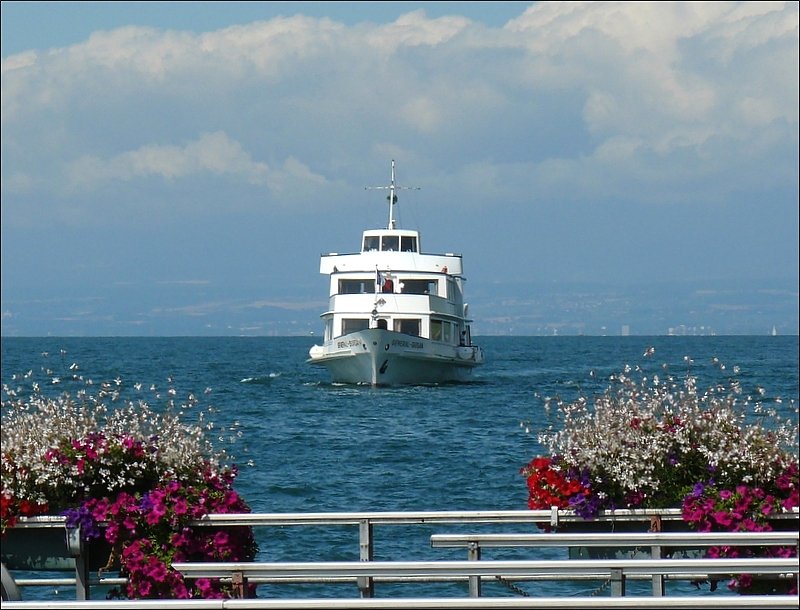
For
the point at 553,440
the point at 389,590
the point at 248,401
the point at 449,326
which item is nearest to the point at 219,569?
the point at 553,440

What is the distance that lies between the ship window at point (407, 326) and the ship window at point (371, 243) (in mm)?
4187

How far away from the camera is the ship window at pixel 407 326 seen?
2046 inches

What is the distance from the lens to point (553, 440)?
988 centimetres

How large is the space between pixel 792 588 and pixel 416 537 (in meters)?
9.12

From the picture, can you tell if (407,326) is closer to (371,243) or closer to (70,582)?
(371,243)

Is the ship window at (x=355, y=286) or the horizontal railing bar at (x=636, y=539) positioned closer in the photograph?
the horizontal railing bar at (x=636, y=539)

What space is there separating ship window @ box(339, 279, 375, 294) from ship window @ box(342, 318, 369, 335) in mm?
1141

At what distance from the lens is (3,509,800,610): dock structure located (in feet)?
20.0

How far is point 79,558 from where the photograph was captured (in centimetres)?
873

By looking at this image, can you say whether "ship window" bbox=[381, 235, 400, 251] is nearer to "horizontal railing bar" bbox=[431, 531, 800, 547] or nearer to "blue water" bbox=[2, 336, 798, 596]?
"blue water" bbox=[2, 336, 798, 596]

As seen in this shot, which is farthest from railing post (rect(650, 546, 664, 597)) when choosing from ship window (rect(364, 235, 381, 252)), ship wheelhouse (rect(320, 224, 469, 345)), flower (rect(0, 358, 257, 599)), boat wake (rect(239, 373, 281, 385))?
boat wake (rect(239, 373, 281, 385))

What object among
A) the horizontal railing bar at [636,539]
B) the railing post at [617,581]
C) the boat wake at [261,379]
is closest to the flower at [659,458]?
the horizontal railing bar at [636,539]

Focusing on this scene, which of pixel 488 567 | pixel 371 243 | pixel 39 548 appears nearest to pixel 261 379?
pixel 371 243

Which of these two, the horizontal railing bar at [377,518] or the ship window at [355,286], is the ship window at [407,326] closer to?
the ship window at [355,286]
